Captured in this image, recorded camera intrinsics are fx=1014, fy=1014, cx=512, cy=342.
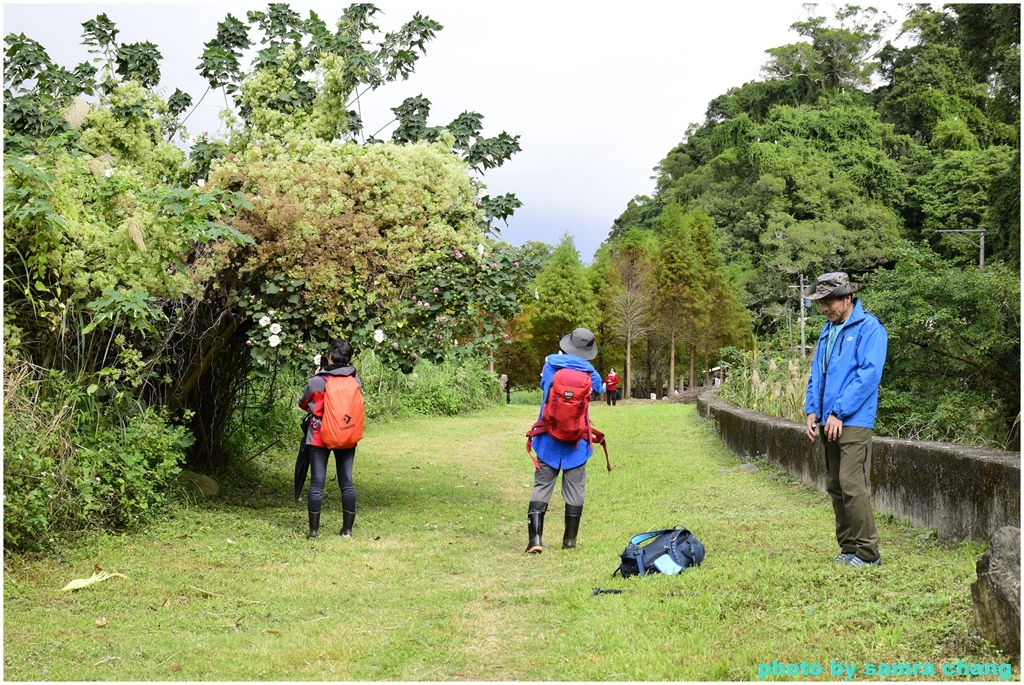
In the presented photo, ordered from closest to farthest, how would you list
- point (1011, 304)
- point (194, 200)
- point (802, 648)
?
point (802, 648), point (194, 200), point (1011, 304)

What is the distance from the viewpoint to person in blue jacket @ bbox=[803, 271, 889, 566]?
6172mm

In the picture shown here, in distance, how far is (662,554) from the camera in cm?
657

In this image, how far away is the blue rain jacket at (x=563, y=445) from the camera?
7875 mm

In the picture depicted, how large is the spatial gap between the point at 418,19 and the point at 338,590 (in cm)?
639

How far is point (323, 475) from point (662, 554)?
3.25 m

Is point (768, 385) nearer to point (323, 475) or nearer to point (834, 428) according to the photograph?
point (323, 475)

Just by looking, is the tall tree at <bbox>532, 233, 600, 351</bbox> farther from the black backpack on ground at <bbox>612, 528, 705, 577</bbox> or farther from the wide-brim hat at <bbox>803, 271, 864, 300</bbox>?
the wide-brim hat at <bbox>803, 271, 864, 300</bbox>

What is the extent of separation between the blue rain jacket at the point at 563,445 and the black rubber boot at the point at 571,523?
33 centimetres

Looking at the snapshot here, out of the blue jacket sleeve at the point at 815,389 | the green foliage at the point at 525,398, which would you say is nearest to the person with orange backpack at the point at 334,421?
the blue jacket sleeve at the point at 815,389

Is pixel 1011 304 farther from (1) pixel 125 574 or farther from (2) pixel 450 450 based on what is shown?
(1) pixel 125 574

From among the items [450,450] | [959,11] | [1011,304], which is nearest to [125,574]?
[450,450]

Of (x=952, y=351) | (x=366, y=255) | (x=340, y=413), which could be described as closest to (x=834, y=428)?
(x=340, y=413)

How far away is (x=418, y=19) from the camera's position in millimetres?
10656

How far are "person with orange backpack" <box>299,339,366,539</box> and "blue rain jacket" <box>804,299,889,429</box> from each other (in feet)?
12.5
